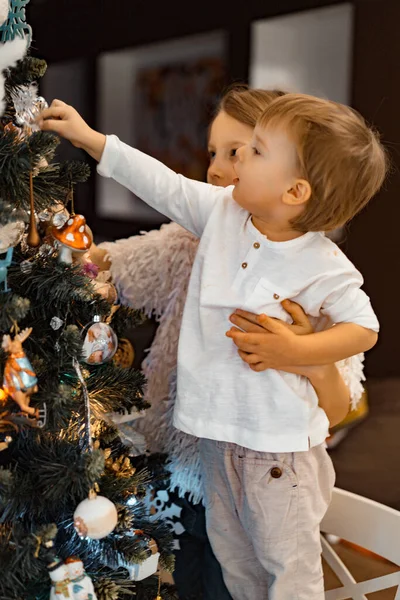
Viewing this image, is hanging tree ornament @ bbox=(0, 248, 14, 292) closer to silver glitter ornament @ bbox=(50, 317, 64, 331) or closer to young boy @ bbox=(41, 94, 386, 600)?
silver glitter ornament @ bbox=(50, 317, 64, 331)

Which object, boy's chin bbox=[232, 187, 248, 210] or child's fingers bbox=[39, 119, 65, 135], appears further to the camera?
boy's chin bbox=[232, 187, 248, 210]

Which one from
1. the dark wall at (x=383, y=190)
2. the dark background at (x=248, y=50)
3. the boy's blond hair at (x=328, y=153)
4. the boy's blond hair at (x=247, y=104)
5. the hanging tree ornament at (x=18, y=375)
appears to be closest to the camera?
the hanging tree ornament at (x=18, y=375)

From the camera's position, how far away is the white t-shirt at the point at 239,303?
99 centimetres

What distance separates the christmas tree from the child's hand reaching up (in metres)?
0.03

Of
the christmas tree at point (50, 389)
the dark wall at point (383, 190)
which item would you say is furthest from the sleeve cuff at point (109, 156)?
the dark wall at point (383, 190)

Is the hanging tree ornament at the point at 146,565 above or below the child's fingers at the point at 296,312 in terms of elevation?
below

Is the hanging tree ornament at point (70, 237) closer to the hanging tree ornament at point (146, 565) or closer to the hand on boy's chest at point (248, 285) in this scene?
the hand on boy's chest at point (248, 285)

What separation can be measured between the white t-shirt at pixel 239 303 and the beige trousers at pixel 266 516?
0.04 meters

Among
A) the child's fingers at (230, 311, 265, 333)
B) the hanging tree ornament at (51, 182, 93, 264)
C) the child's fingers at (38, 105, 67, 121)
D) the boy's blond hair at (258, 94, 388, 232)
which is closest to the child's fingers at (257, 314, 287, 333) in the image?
the child's fingers at (230, 311, 265, 333)

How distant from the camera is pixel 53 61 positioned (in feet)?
6.07

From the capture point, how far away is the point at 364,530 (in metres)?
1.23

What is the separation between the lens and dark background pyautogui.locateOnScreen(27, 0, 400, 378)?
1.86 m

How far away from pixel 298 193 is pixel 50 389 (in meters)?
0.42

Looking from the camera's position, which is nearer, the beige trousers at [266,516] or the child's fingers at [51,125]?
the child's fingers at [51,125]
